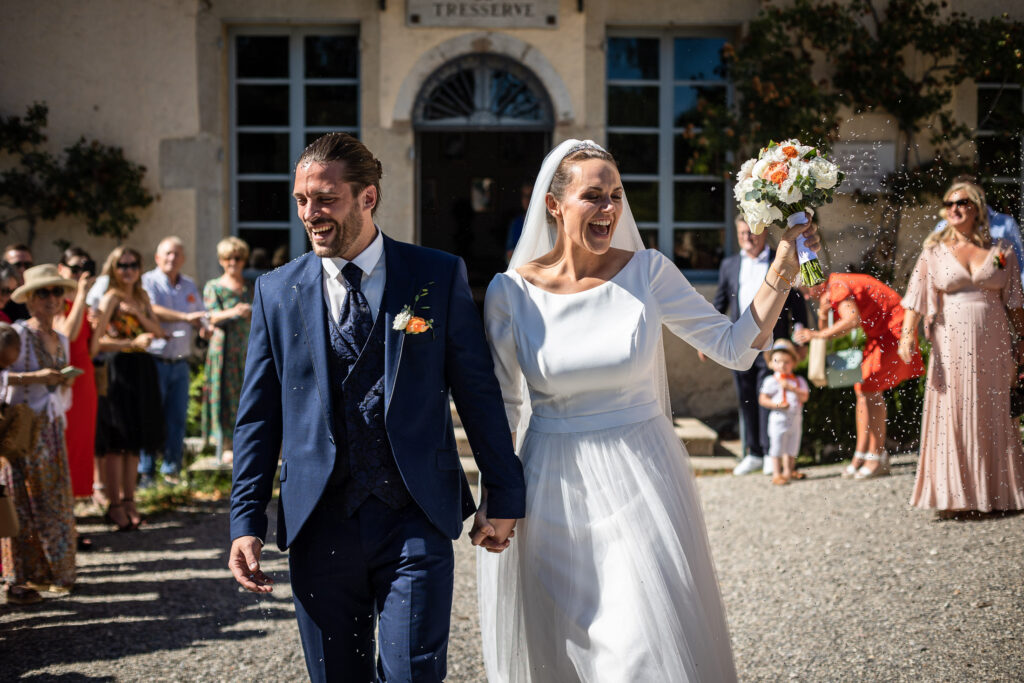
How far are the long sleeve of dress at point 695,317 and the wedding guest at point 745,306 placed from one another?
5416 mm

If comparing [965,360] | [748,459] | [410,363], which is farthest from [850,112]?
[410,363]

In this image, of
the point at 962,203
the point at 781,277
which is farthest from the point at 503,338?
the point at 962,203

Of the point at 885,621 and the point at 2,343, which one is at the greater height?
the point at 2,343

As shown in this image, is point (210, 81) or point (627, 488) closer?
point (627, 488)

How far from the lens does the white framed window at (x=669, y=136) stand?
36.5ft

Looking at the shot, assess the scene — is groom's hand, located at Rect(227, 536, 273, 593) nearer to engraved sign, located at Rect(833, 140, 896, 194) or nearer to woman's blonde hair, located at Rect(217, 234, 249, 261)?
woman's blonde hair, located at Rect(217, 234, 249, 261)

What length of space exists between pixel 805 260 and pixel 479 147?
814cm

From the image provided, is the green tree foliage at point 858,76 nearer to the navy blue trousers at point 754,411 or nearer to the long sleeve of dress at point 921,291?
the navy blue trousers at point 754,411

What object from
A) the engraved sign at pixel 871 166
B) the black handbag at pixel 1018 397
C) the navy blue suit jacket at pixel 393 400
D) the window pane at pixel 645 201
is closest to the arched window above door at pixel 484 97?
the window pane at pixel 645 201

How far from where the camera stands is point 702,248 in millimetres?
11297

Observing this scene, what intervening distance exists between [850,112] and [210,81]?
6.37 m

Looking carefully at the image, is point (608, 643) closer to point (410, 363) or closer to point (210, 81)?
point (410, 363)

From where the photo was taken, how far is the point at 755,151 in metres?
10.7

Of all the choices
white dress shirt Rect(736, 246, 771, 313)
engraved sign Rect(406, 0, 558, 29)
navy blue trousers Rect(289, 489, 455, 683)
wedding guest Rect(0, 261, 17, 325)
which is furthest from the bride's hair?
engraved sign Rect(406, 0, 558, 29)
